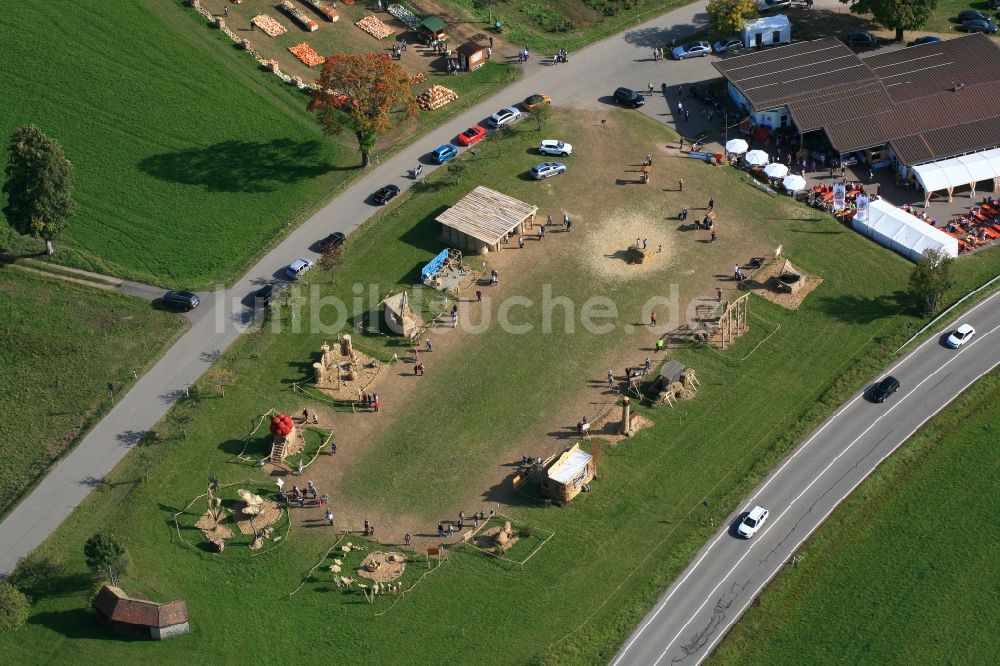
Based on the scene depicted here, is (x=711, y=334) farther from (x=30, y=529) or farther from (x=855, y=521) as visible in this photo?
(x=30, y=529)

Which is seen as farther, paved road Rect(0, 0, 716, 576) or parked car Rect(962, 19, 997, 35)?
parked car Rect(962, 19, 997, 35)

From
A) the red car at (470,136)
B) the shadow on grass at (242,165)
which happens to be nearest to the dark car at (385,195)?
the shadow on grass at (242,165)

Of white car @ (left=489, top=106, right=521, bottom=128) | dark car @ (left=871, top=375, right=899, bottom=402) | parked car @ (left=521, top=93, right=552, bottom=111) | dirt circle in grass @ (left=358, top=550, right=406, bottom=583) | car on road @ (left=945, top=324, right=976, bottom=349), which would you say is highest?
parked car @ (left=521, top=93, right=552, bottom=111)

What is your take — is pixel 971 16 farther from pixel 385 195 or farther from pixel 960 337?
pixel 385 195

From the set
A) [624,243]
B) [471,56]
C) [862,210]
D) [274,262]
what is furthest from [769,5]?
[274,262]

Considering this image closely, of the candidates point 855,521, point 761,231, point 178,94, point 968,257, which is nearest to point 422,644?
point 855,521

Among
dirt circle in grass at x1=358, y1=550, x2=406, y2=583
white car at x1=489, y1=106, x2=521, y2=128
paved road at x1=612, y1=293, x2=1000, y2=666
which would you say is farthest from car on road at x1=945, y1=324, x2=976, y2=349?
dirt circle in grass at x1=358, y1=550, x2=406, y2=583

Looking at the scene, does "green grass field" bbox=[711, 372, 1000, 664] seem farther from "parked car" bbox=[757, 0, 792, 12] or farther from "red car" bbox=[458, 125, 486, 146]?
"parked car" bbox=[757, 0, 792, 12]
